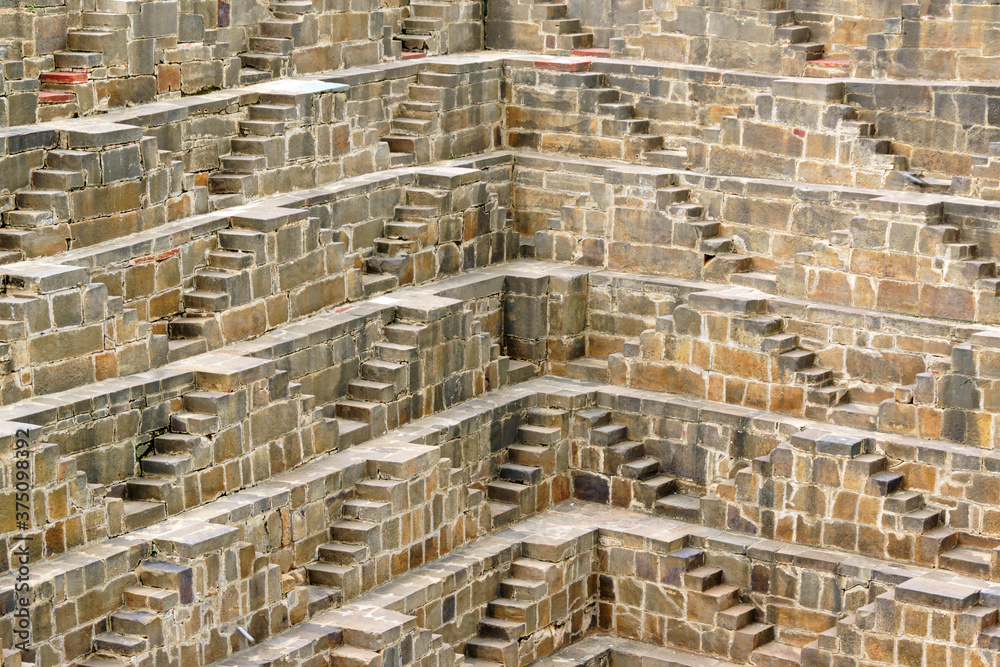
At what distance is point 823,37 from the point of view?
76.2ft

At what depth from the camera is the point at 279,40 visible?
73.0 feet

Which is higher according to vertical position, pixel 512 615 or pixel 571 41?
pixel 571 41

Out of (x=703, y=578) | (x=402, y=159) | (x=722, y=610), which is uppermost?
(x=402, y=159)

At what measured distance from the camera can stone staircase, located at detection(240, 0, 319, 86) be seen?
22.2 meters

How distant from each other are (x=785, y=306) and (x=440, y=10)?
6.29 meters

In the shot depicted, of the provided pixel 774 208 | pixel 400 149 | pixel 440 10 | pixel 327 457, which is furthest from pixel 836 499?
pixel 440 10

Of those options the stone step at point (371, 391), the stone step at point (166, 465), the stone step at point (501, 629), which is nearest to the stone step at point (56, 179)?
the stone step at point (166, 465)

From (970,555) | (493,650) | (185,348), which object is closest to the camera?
(185,348)

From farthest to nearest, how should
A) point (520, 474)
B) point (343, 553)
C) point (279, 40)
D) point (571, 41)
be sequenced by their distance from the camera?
point (571, 41) < point (279, 40) < point (520, 474) < point (343, 553)

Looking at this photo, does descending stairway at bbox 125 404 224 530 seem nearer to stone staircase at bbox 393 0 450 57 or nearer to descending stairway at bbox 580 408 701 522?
descending stairway at bbox 580 408 701 522

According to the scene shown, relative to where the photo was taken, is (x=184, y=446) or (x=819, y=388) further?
(x=819, y=388)

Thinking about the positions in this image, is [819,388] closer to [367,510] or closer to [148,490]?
[367,510]

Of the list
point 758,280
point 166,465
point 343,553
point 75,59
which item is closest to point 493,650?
point 343,553

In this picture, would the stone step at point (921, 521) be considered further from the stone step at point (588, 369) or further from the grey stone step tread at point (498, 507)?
the stone step at point (588, 369)
